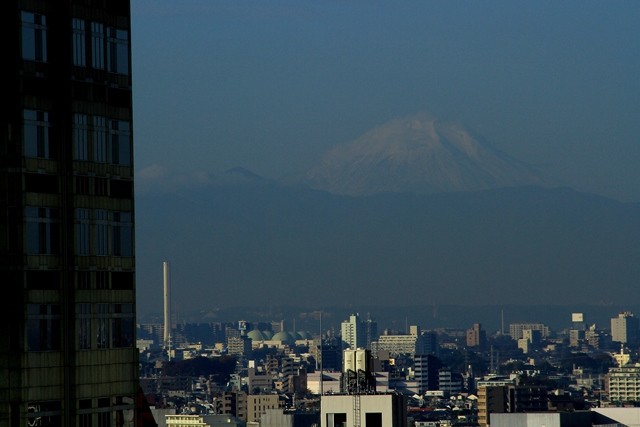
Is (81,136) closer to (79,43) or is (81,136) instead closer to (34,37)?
(79,43)

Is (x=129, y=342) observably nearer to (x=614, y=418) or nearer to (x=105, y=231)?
(x=105, y=231)

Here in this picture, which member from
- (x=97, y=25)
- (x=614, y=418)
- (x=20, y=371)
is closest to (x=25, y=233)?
(x=20, y=371)

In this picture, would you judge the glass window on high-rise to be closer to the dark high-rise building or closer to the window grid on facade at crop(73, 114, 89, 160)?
the dark high-rise building

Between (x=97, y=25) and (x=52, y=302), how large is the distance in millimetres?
5839

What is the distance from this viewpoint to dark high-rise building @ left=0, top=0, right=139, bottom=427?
26.3 m

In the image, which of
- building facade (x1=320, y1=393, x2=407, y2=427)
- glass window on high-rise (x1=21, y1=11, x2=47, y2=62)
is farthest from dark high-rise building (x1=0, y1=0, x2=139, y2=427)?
building facade (x1=320, y1=393, x2=407, y2=427)

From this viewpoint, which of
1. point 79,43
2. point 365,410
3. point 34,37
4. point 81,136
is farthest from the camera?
point 365,410

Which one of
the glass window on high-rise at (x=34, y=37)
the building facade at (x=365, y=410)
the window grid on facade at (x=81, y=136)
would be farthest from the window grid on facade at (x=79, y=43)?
the building facade at (x=365, y=410)

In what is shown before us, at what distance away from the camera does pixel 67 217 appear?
27141 millimetres

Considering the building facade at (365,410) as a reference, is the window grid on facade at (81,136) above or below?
above

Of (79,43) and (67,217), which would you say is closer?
(67,217)

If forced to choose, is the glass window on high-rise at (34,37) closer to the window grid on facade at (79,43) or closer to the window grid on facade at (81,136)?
the window grid on facade at (79,43)

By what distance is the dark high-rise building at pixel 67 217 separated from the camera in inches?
1034

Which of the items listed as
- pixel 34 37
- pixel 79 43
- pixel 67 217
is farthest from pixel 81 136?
pixel 34 37
